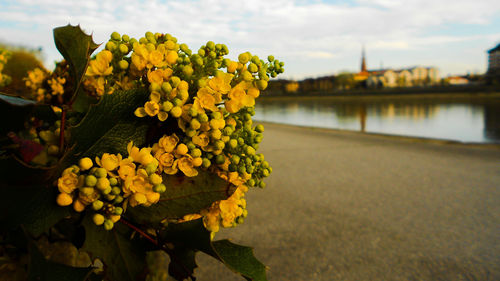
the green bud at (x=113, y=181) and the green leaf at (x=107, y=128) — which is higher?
the green leaf at (x=107, y=128)

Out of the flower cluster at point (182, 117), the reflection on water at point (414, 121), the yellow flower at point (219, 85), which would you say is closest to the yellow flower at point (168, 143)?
the flower cluster at point (182, 117)

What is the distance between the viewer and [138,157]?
20.2 inches

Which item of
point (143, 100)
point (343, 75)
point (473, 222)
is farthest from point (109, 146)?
point (343, 75)

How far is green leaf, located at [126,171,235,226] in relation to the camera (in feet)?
1.94

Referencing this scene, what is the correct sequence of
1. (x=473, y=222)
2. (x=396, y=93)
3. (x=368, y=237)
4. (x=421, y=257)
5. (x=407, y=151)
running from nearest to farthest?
(x=421, y=257), (x=368, y=237), (x=473, y=222), (x=407, y=151), (x=396, y=93)

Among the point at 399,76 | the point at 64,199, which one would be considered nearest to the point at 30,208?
the point at 64,199

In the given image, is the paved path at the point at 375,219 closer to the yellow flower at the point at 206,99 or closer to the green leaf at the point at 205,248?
the green leaf at the point at 205,248

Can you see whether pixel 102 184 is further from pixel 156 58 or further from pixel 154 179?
pixel 156 58

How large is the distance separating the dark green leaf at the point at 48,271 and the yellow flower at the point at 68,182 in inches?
3.2

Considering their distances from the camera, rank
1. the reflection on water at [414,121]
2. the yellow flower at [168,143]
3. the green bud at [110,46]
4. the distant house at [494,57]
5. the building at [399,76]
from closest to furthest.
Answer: the yellow flower at [168,143], the green bud at [110,46], the reflection on water at [414,121], the distant house at [494,57], the building at [399,76]

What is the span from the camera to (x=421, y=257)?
2.28m

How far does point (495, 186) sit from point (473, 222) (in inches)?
54.2

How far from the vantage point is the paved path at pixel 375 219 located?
6.99ft

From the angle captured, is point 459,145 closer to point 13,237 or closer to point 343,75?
point 13,237
